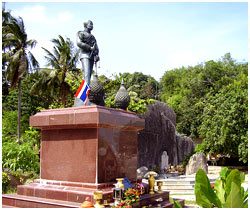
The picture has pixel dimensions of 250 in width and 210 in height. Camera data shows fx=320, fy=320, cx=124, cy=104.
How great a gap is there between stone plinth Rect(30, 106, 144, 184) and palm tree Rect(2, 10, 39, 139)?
1416 cm

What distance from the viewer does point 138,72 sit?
138 ft

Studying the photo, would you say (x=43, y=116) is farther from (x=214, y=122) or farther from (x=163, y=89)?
(x=163, y=89)

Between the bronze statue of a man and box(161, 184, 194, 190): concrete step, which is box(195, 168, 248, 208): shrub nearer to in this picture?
the bronze statue of a man

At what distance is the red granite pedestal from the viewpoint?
577 centimetres

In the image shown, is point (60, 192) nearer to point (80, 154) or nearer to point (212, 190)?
point (80, 154)

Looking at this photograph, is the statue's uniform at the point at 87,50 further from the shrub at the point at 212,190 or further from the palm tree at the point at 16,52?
the palm tree at the point at 16,52

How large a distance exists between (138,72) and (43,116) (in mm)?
35953

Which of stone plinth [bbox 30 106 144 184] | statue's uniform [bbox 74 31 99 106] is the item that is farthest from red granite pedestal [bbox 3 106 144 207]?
statue's uniform [bbox 74 31 99 106]

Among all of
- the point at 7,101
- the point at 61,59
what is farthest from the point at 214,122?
the point at 7,101

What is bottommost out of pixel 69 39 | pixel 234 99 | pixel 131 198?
pixel 131 198

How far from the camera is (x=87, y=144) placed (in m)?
5.93

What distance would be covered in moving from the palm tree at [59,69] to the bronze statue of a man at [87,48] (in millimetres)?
14084

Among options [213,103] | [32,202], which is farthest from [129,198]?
[213,103]

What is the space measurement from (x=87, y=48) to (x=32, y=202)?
3.50 meters
